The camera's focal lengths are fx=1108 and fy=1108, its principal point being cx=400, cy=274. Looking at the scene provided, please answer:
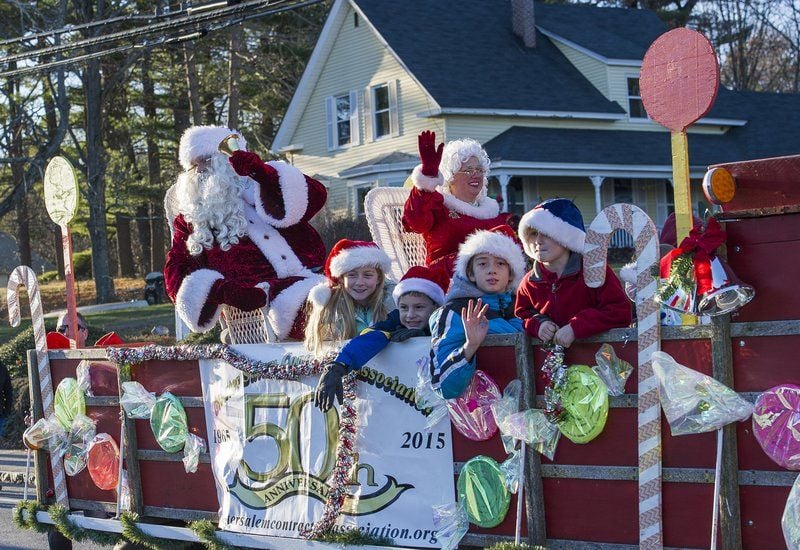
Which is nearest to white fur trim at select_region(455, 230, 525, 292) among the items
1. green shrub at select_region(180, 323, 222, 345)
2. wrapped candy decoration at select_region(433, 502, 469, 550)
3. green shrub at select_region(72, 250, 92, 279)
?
wrapped candy decoration at select_region(433, 502, 469, 550)

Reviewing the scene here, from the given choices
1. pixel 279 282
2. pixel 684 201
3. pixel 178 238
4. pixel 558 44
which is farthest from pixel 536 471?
pixel 558 44

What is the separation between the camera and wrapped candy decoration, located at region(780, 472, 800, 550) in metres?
3.56

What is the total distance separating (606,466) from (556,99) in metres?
25.4

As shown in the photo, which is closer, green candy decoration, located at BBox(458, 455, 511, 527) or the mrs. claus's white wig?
green candy decoration, located at BBox(458, 455, 511, 527)

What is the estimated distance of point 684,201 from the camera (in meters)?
4.57

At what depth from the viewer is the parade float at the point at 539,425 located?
3.73m

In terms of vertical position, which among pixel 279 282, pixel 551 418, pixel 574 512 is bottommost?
pixel 574 512

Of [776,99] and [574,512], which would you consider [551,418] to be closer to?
[574,512]

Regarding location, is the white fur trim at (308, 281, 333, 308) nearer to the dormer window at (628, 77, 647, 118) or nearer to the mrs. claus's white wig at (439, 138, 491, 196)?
the mrs. claus's white wig at (439, 138, 491, 196)

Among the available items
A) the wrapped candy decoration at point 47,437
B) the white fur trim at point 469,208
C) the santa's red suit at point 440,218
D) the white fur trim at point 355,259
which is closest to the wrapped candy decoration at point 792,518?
the white fur trim at point 355,259

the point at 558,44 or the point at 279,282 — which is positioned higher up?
the point at 558,44

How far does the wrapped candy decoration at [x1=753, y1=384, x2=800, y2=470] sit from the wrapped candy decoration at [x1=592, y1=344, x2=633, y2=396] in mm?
515

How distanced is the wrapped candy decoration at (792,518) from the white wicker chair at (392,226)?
3302 millimetres

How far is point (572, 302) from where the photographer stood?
4383mm
